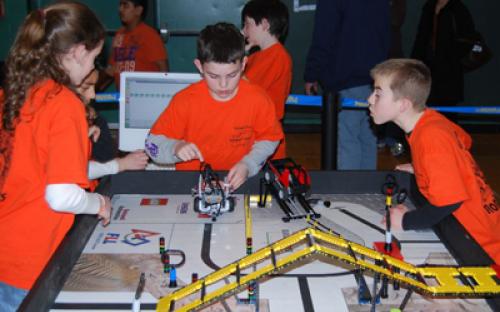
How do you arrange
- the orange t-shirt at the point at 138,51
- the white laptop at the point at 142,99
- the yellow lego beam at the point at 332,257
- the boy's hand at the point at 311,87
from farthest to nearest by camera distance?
1. the orange t-shirt at the point at 138,51
2. the boy's hand at the point at 311,87
3. the white laptop at the point at 142,99
4. the yellow lego beam at the point at 332,257

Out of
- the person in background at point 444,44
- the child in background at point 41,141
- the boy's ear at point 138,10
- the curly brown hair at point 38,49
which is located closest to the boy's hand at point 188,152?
the child in background at point 41,141

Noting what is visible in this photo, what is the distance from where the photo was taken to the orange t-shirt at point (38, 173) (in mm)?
1814

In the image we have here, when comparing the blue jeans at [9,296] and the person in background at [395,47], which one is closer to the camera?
the blue jeans at [9,296]

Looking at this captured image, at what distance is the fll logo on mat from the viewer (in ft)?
6.84

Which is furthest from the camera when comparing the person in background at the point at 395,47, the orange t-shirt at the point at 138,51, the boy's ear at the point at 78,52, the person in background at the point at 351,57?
the person in background at the point at 395,47

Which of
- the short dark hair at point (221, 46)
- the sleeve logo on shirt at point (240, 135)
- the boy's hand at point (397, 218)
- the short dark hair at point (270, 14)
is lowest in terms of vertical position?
the boy's hand at point (397, 218)

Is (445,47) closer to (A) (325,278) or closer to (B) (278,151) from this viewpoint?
(B) (278,151)

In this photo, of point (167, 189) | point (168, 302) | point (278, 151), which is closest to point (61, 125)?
point (168, 302)

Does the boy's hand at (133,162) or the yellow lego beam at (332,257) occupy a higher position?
the yellow lego beam at (332,257)

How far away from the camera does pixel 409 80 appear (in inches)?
99.3

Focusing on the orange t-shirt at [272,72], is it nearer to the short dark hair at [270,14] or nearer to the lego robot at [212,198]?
the short dark hair at [270,14]

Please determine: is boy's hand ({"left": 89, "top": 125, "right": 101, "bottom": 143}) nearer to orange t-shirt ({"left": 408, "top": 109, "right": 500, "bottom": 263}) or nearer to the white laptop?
the white laptop

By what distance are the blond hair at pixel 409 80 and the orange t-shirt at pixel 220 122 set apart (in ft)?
1.87

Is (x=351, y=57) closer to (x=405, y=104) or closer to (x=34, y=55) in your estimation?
(x=405, y=104)
